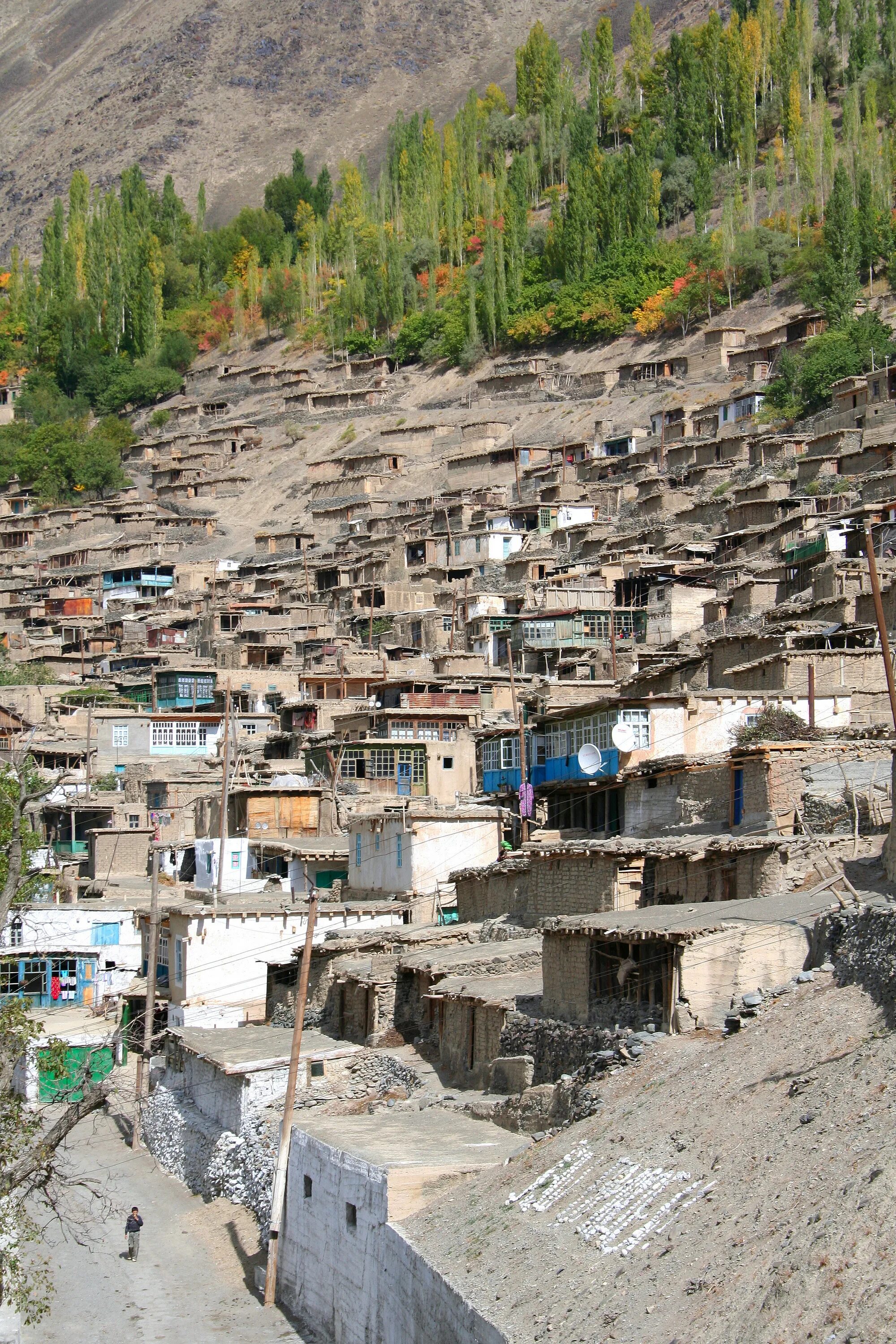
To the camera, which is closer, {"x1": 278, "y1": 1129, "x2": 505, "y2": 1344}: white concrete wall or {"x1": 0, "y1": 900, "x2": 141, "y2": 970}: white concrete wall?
{"x1": 278, "y1": 1129, "x2": 505, "y2": 1344}: white concrete wall

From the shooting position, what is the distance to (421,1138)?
17.5 metres

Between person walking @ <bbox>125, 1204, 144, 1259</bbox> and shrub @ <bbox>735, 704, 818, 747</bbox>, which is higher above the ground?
shrub @ <bbox>735, 704, 818, 747</bbox>

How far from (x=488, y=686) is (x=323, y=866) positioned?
12.6 metres

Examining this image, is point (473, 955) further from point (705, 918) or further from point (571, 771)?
A: point (571, 771)

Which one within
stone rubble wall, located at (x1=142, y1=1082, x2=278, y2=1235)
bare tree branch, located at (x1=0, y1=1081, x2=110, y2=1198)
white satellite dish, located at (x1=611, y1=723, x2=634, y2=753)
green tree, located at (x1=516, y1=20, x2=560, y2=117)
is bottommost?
stone rubble wall, located at (x1=142, y1=1082, x2=278, y2=1235)

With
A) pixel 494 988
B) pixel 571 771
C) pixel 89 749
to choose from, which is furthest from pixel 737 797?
pixel 89 749

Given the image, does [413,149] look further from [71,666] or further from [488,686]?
[488,686]

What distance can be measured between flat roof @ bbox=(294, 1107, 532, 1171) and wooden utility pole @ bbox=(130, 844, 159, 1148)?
7.14 meters

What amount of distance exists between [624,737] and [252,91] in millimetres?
174508

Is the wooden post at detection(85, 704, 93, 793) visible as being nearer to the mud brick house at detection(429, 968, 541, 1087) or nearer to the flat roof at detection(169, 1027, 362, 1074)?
the flat roof at detection(169, 1027, 362, 1074)

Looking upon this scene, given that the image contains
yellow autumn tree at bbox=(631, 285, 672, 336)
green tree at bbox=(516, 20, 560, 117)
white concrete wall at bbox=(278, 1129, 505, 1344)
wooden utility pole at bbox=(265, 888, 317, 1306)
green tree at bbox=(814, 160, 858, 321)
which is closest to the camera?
white concrete wall at bbox=(278, 1129, 505, 1344)

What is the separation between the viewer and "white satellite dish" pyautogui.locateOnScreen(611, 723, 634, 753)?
27.1m

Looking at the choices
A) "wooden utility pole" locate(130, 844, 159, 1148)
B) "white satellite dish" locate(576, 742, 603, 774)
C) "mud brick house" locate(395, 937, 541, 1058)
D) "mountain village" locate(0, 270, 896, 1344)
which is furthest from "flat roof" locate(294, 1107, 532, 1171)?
"white satellite dish" locate(576, 742, 603, 774)

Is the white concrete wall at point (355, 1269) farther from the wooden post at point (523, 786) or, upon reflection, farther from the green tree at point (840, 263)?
the green tree at point (840, 263)
